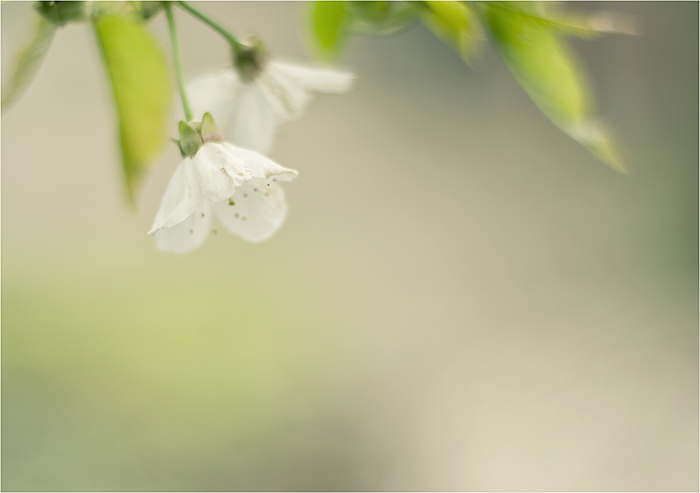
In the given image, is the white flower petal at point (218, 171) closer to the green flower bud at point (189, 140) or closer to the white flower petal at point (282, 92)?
the green flower bud at point (189, 140)

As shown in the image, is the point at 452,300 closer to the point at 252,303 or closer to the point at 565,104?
the point at 252,303

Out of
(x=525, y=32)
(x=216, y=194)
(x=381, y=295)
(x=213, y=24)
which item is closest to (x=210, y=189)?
(x=216, y=194)

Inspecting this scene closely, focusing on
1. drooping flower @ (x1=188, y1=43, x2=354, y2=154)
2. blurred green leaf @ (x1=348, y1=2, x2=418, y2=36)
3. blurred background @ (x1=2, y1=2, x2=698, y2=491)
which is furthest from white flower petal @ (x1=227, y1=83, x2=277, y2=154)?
blurred background @ (x1=2, y1=2, x2=698, y2=491)

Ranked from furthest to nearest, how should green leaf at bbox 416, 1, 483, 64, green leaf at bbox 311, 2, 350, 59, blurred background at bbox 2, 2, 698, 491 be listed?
blurred background at bbox 2, 2, 698, 491 < green leaf at bbox 311, 2, 350, 59 < green leaf at bbox 416, 1, 483, 64

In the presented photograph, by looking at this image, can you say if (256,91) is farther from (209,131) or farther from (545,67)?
(545,67)

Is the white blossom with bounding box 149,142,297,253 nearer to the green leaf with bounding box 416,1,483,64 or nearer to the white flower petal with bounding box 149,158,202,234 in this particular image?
the white flower petal with bounding box 149,158,202,234
